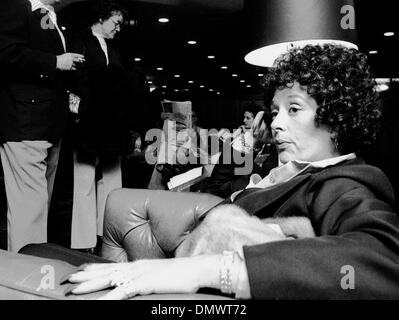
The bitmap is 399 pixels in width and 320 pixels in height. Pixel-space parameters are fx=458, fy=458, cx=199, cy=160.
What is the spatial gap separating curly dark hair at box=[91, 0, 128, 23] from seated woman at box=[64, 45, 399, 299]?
6.28 ft

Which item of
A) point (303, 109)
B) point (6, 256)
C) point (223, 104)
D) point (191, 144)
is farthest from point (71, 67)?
point (223, 104)

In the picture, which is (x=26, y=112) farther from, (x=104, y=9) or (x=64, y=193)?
(x=64, y=193)

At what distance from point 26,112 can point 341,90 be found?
1760mm

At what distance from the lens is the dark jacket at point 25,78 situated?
2.40 metres

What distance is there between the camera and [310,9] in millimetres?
1644

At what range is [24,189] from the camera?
8.13ft

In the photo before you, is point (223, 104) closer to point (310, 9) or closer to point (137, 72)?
point (137, 72)

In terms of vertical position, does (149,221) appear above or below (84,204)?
above

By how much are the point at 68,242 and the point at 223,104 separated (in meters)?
18.2

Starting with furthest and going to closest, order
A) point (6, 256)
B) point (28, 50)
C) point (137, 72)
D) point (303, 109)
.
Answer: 1. point (137, 72)
2. point (28, 50)
3. point (303, 109)
4. point (6, 256)

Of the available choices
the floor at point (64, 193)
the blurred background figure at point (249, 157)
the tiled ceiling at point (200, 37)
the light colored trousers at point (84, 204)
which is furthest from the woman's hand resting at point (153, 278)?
the tiled ceiling at point (200, 37)

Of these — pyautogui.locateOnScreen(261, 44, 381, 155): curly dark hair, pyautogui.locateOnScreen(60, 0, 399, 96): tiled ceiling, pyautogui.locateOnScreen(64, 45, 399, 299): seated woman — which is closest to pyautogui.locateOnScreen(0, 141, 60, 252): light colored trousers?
pyautogui.locateOnScreen(60, 0, 399, 96): tiled ceiling

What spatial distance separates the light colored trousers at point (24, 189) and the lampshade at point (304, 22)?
4.62 ft
